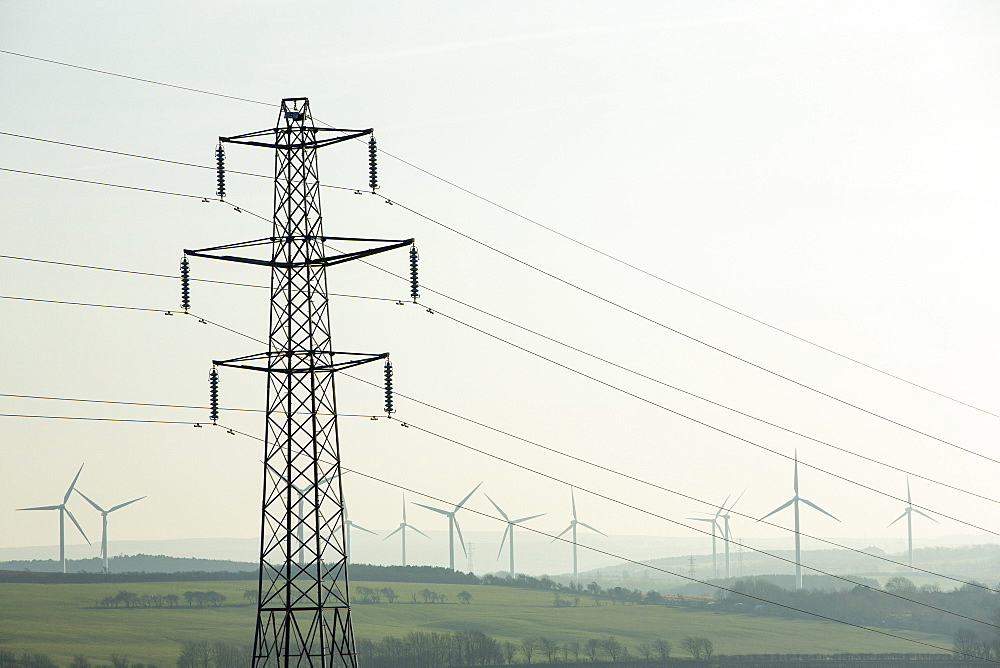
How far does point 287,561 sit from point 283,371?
656 centimetres

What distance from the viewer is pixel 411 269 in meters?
50.7

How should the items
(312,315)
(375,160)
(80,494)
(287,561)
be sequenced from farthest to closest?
(80,494), (375,160), (312,315), (287,561)

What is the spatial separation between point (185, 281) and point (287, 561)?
36.0ft

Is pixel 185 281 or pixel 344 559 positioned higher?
pixel 185 281

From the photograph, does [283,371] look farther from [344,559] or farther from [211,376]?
[344,559]

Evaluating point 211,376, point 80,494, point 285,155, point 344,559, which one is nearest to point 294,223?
point 285,155

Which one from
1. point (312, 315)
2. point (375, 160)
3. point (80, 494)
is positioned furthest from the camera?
point (80, 494)

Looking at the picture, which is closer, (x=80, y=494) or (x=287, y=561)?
(x=287, y=561)

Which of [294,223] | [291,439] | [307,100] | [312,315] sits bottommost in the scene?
[291,439]

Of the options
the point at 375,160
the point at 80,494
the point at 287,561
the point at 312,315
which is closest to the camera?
the point at 287,561

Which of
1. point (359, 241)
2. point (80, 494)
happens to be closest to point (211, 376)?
point (359, 241)

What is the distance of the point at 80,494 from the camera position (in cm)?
18288

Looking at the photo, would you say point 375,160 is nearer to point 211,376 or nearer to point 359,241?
point 359,241

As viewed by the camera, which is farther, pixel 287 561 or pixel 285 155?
pixel 285 155
